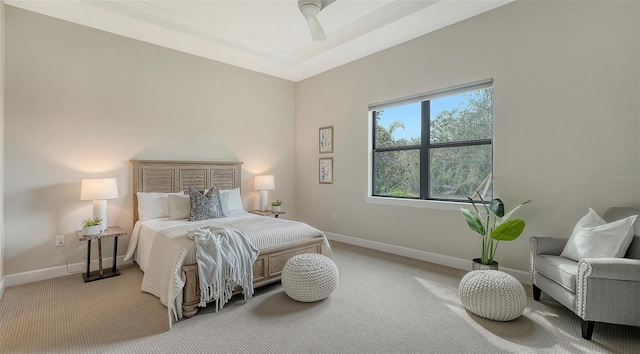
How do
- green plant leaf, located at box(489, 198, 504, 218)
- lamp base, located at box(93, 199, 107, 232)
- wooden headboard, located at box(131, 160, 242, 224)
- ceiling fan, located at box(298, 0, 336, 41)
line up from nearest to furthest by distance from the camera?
ceiling fan, located at box(298, 0, 336, 41) → green plant leaf, located at box(489, 198, 504, 218) → lamp base, located at box(93, 199, 107, 232) → wooden headboard, located at box(131, 160, 242, 224)

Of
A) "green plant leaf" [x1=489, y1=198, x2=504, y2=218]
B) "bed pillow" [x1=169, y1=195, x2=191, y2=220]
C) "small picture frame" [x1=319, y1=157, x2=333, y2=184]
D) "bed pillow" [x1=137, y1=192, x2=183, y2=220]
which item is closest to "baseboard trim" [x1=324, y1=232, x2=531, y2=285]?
"green plant leaf" [x1=489, y1=198, x2=504, y2=218]

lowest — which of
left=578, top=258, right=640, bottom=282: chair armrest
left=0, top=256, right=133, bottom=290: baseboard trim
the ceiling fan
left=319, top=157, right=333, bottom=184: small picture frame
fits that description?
left=0, top=256, right=133, bottom=290: baseboard trim

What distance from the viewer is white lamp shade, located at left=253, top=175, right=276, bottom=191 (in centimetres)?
510

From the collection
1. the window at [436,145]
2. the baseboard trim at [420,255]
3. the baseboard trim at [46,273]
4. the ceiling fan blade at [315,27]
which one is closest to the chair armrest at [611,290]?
the baseboard trim at [420,255]

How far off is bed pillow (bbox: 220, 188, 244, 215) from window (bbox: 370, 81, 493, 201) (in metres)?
2.20

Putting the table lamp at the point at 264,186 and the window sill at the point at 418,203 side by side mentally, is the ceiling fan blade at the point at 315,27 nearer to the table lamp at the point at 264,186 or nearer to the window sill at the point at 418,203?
the window sill at the point at 418,203

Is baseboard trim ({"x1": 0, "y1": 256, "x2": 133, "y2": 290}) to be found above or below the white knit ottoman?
below

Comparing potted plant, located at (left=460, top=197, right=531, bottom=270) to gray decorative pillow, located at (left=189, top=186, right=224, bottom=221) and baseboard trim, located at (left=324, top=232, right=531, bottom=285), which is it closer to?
baseboard trim, located at (left=324, top=232, right=531, bottom=285)

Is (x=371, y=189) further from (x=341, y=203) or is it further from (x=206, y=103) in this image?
(x=206, y=103)

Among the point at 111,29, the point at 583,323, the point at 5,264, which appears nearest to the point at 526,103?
Result: the point at 583,323

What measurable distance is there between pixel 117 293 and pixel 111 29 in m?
3.26

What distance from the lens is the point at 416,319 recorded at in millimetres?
2471

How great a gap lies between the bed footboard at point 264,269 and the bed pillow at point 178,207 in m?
1.46

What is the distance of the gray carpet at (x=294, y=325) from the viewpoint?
2.08 meters
